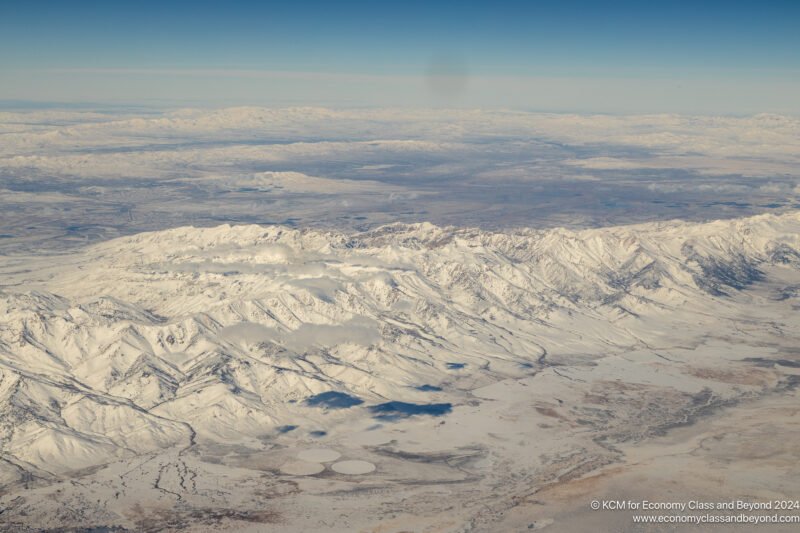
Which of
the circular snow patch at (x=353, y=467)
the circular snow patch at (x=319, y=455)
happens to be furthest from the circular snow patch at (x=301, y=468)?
the circular snow patch at (x=353, y=467)

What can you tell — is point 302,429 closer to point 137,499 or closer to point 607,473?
point 137,499

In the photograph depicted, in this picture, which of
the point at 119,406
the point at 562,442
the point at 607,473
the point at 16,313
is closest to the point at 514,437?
the point at 562,442

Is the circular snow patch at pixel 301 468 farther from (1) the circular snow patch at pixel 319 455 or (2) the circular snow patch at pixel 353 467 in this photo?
(2) the circular snow patch at pixel 353 467

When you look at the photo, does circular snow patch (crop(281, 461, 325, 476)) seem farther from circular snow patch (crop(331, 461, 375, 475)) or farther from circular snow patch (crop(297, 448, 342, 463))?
circular snow patch (crop(331, 461, 375, 475))

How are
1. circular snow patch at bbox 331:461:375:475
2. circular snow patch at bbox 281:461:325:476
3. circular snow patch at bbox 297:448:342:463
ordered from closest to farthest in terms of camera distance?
circular snow patch at bbox 281:461:325:476 < circular snow patch at bbox 331:461:375:475 < circular snow patch at bbox 297:448:342:463

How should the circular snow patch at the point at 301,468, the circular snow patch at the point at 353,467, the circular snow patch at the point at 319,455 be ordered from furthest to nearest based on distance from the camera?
the circular snow patch at the point at 319,455
the circular snow patch at the point at 353,467
the circular snow patch at the point at 301,468

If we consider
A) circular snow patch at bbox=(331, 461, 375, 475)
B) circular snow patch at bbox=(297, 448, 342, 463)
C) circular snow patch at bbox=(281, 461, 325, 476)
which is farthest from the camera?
circular snow patch at bbox=(297, 448, 342, 463)

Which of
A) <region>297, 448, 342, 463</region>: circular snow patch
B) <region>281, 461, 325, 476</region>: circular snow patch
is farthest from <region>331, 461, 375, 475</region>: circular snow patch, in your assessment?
<region>297, 448, 342, 463</region>: circular snow patch
